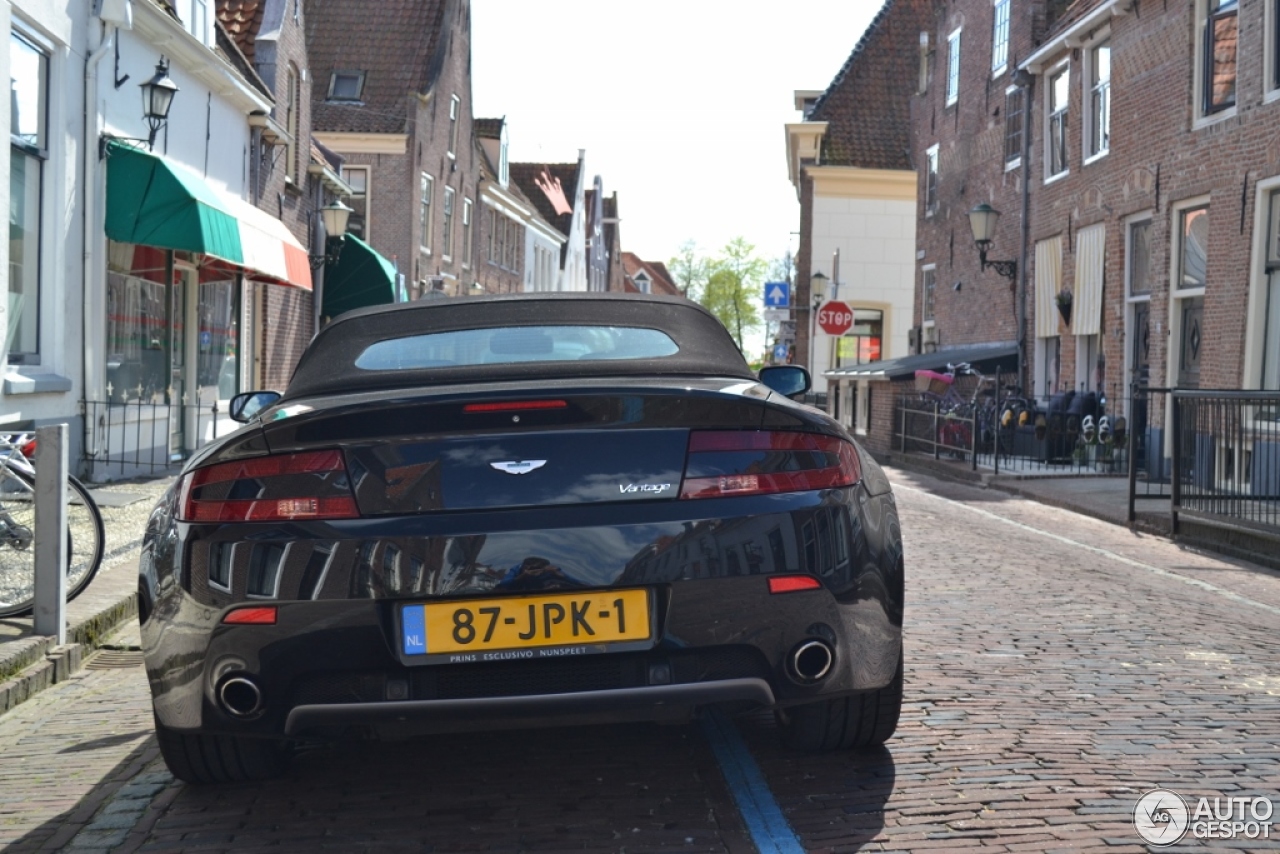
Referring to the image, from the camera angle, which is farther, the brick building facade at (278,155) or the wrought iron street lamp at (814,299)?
the wrought iron street lamp at (814,299)

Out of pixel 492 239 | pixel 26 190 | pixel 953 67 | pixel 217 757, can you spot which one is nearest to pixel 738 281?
pixel 492 239

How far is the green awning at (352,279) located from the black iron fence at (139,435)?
335 inches

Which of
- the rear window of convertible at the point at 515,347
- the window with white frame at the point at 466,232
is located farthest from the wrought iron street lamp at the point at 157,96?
the window with white frame at the point at 466,232

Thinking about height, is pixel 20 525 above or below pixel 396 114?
below

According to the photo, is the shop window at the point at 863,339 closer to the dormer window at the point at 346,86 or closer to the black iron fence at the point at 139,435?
the dormer window at the point at 346,86

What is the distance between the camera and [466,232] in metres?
41.6

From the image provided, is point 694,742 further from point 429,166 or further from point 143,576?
point 429,166

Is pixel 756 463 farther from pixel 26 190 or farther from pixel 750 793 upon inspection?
pixel 26 190

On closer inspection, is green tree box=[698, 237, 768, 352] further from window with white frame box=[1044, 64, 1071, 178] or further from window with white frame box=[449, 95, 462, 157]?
window with white frame box=[1044, 64, 1071, 178]

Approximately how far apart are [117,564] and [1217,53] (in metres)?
14.2

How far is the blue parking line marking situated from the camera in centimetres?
358

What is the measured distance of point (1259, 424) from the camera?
10297mm

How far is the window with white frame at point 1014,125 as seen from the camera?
83.9 feet

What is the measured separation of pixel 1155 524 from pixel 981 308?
15617 millimetres
